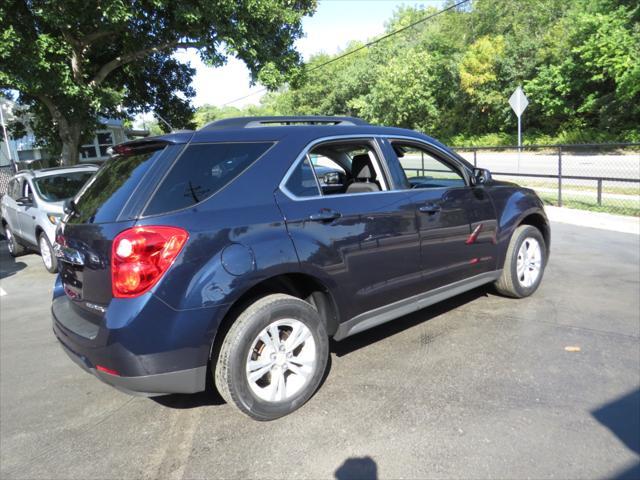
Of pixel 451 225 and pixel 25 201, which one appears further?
pixel 25 201

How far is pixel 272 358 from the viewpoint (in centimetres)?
306

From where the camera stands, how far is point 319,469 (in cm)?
262

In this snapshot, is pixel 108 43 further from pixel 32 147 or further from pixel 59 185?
pixel 32 147

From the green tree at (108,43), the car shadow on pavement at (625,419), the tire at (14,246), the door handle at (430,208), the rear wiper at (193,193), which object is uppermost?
the green tree at (108,43)

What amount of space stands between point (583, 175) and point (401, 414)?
16.4 metres

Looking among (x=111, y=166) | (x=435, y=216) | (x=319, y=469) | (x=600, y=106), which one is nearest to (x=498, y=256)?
(x=435, y=216)

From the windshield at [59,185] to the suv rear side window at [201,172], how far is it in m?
5.68

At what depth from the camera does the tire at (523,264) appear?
4805 millimetres

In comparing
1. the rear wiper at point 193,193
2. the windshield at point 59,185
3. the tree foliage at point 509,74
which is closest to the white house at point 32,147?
the tree foliage at point 509,74

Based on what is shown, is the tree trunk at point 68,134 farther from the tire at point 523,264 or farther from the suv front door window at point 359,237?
the tire at point 523,264

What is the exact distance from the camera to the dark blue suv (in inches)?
106

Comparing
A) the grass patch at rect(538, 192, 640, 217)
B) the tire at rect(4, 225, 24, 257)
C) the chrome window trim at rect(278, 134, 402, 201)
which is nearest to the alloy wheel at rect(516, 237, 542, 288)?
the chrome window trim at rect(278, 134, 402, 201)

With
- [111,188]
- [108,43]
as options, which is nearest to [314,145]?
[111,188]

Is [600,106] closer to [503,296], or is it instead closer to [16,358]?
[503,296]
